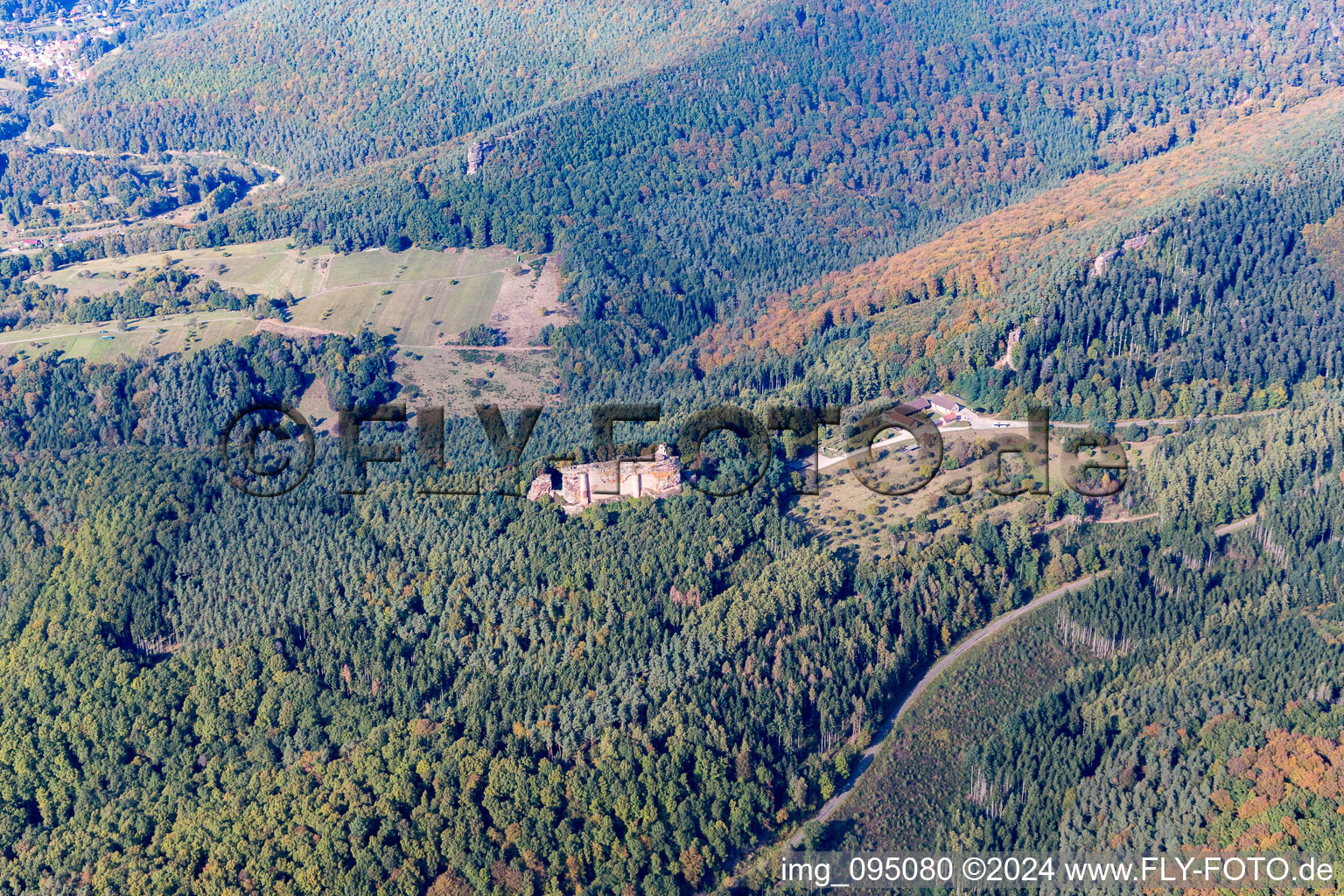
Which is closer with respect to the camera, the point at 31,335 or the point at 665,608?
the point at 665,608

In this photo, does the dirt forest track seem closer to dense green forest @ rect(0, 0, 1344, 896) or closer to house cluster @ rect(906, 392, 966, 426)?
dense green forest @ rect(0, 0, 1344, 896)

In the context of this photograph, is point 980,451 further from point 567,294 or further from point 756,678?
point 567,294

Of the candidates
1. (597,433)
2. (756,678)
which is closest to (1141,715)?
(756,678)

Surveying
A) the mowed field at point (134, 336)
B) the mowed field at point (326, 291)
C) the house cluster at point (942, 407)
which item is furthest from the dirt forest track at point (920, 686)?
the mowed field at point (134, 336)

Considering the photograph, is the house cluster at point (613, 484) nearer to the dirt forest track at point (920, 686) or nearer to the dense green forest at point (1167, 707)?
the dirt forest track at point (920, 686)

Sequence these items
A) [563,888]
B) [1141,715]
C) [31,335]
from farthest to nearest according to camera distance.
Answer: [31,335]
[1141,715]
[563,888]

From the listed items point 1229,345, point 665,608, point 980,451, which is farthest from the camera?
point 1229,345

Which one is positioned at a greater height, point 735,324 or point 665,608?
point 735,324

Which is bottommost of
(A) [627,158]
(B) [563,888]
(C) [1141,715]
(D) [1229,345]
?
(B) [563,888]
